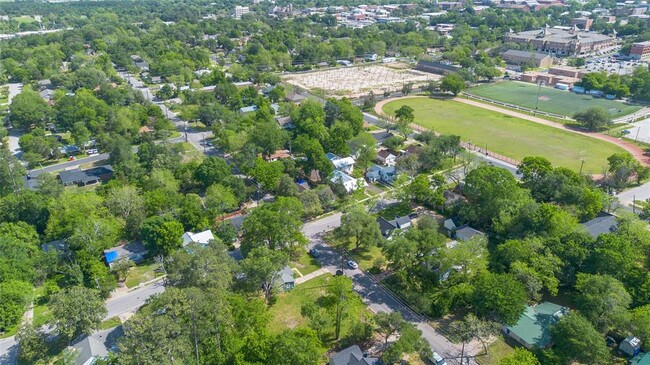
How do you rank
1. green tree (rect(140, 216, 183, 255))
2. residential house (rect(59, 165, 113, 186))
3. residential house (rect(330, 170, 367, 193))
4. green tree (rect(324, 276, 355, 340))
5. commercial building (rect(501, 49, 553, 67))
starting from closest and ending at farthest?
green tree (rect(324, 276, 355, 340)), green tree (rect(140, 216, 183, 255)), residential house (rect(330, 170, 367, 193)), residential house (rect(59, 165, 113, 186)), commercial building (rect(501, 49, 553, 67))

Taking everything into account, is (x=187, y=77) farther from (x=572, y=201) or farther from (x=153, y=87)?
(x=572, y=201)

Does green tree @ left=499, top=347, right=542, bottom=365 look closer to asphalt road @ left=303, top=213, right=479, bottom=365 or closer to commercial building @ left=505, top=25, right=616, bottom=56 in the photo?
asphalt road @ left=303, top=213, right=479, bottom=365

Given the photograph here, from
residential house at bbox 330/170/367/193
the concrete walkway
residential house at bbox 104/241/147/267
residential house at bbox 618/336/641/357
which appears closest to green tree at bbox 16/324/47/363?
residential house at bbox 104/241/147/267

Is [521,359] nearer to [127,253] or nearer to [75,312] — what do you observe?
[75,312]

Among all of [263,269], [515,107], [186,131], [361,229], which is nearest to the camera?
[263,269]

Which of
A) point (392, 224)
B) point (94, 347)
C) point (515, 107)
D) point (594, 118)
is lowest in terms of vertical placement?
point (515, 107)

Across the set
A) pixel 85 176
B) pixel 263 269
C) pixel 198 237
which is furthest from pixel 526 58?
pixel 263 269

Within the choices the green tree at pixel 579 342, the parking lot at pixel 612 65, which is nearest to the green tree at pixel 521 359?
the green tree at pixel 579 342
